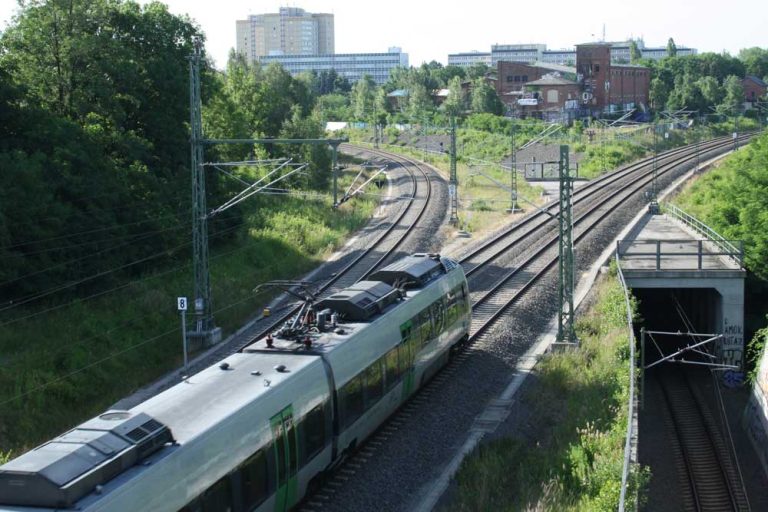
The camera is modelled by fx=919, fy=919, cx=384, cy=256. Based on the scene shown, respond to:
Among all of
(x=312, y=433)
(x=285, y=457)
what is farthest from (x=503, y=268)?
(x=285, y=457)

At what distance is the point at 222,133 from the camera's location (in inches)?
2117

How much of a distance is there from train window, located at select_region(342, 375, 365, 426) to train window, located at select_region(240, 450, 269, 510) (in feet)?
10.4

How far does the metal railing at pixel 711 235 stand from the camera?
3231 centimetres

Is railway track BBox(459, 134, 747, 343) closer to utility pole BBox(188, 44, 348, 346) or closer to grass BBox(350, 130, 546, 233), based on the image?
grass BBox(350, 130, 546, 233)

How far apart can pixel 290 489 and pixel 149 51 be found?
29885 mm

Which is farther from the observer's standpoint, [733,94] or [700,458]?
[733,94]

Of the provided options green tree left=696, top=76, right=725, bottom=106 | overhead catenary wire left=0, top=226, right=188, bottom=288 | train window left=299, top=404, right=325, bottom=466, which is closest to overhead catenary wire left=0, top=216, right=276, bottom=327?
overhead catenary wire left=0, top=226, right=188, bottom=288

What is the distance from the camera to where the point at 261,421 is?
13438 mm

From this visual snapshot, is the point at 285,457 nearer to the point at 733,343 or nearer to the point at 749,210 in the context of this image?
the point at 733,343

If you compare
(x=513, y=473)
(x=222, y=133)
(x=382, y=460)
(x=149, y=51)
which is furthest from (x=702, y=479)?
(x=222, y=133)

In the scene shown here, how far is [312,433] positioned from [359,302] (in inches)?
161

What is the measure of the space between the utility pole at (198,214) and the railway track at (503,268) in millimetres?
7967

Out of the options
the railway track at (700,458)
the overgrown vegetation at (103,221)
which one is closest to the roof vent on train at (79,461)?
the overgrown vegetation at (103,221)

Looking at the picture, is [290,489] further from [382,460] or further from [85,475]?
[85,475]
